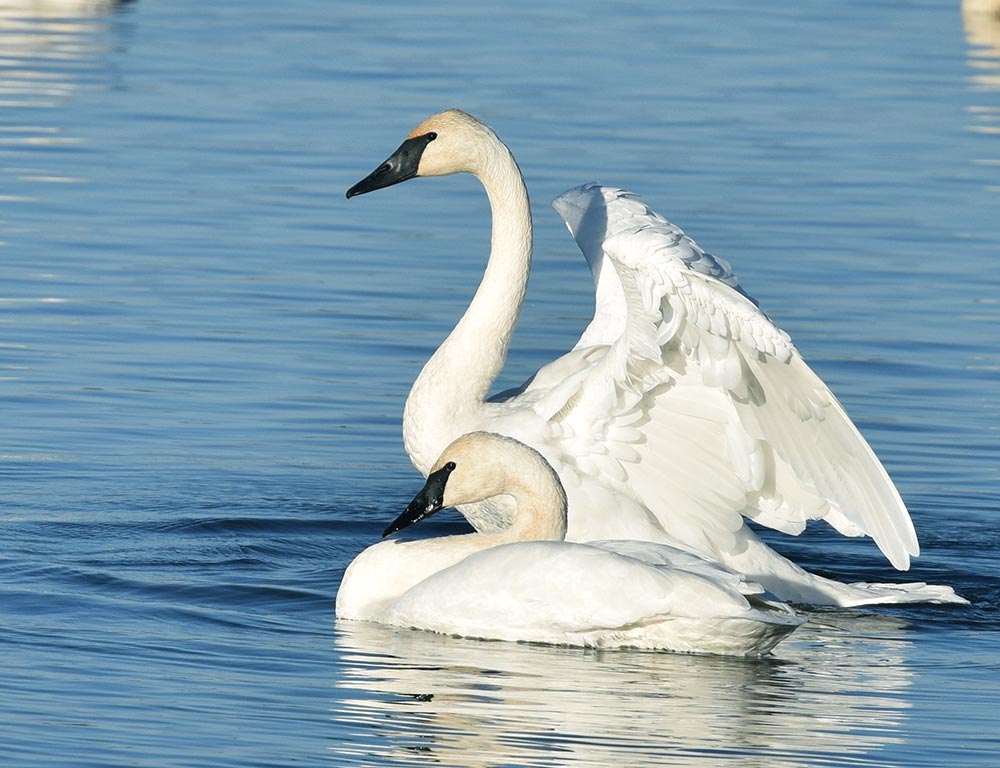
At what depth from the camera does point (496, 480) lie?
8.63 metres

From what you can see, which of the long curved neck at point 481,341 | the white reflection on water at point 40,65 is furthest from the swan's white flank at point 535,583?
the white reflection on water at point 40,65

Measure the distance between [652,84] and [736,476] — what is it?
12171 millimetres

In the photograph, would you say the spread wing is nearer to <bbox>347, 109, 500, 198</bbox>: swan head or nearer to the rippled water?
the rippled water

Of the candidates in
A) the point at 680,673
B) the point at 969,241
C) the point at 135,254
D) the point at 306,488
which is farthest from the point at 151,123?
the point at 680,673

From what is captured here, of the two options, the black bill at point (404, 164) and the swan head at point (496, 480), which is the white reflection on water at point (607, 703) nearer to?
the swan head at point (496, 480)

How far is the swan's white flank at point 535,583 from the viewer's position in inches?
313

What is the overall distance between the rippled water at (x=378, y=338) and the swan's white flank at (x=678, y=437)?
44cm

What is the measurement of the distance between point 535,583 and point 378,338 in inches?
198

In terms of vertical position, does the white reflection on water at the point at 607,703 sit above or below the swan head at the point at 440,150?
below

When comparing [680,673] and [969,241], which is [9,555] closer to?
[680,673]

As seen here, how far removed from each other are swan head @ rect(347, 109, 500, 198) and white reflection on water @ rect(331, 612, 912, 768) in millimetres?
2403

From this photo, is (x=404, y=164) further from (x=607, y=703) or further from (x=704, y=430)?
(x=607, y=703)

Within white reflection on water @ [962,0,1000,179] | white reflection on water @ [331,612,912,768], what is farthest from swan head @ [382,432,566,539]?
white reflection on water @ [962,0,1000,179]

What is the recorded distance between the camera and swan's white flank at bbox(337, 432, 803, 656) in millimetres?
7957
